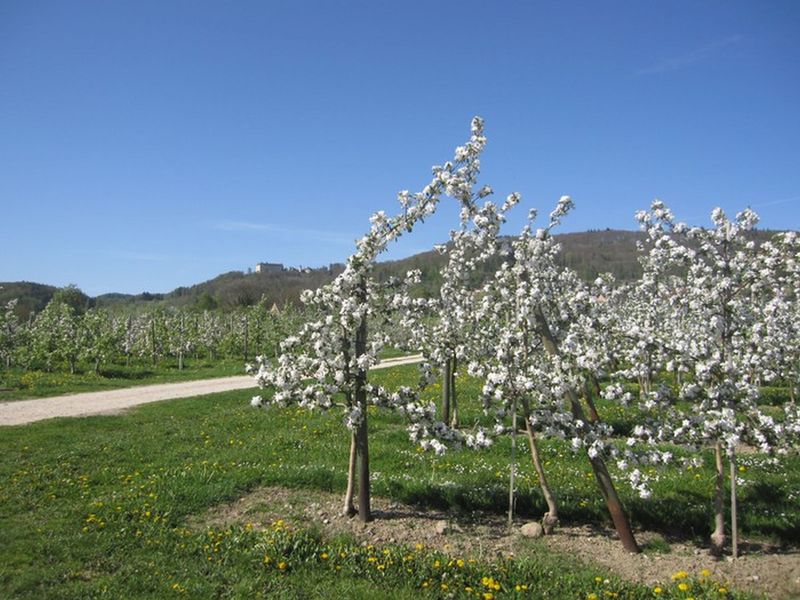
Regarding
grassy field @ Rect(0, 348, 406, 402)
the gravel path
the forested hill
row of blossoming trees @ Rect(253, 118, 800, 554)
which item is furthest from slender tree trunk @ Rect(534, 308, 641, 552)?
the forested hill

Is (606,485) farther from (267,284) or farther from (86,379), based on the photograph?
(267,284)

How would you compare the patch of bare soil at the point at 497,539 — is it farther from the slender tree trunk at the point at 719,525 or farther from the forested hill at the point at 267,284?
the forested hill at the point at 267,284

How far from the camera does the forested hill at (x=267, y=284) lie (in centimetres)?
8625

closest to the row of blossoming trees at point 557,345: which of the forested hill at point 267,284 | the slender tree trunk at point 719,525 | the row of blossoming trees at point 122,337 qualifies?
the slender tree trunk at point 719,525

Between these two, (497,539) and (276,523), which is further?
(276,523)

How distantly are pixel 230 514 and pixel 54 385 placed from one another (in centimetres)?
2157

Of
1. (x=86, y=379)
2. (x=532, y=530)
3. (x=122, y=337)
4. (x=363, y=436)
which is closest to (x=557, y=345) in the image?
(x=532, y=530)

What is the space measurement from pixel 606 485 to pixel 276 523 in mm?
4504

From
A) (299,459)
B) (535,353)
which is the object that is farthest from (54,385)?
(535,353)

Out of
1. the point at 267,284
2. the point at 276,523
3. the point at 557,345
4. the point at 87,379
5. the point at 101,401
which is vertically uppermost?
the point at 267,284

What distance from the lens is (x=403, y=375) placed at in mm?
28938

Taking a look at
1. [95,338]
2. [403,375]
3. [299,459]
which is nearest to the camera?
[299,459]

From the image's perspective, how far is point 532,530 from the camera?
7832 mm

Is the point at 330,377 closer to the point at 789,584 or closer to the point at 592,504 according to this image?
the point at 592,504
